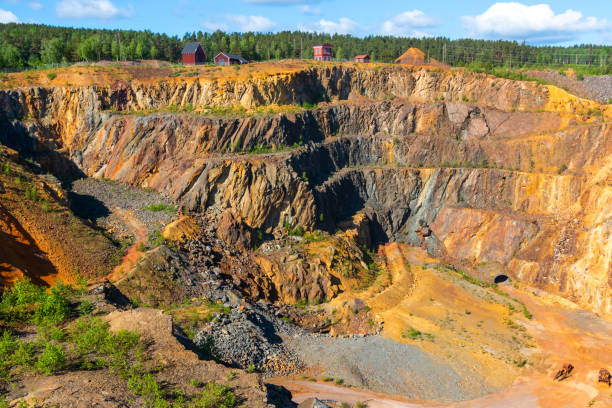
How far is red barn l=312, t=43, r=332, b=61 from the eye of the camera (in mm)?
66938

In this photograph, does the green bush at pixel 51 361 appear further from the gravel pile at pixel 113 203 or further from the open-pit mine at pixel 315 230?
the gravel pile at pixel 113 203

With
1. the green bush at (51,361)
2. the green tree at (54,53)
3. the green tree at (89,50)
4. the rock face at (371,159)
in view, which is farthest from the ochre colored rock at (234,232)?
the green tree at (54,53)

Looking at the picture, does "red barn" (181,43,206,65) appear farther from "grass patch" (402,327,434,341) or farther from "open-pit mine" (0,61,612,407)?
"grass patch" (402,327,434,341)

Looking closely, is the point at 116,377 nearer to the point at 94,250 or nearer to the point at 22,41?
the point at 94,250

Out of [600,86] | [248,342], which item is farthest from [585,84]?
[248,342]

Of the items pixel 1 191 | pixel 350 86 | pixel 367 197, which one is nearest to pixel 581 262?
pixel 367 197

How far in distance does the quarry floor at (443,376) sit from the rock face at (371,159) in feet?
21.0

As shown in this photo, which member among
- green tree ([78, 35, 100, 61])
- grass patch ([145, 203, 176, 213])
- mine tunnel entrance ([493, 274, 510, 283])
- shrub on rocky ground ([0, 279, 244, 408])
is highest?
green tree ([78, 35, 100, 61])

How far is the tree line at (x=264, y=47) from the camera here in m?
67.7

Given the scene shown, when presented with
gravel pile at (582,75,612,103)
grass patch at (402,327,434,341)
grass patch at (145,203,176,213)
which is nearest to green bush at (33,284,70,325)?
grass patch at (145,203,176,213)

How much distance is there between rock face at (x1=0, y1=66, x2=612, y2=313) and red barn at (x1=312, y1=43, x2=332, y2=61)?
10.6m

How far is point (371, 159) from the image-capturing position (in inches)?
2120

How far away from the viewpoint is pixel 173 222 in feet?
118

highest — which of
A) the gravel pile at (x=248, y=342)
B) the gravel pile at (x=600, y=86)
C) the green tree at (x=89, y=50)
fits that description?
the green tree at (x=89, y=50)
